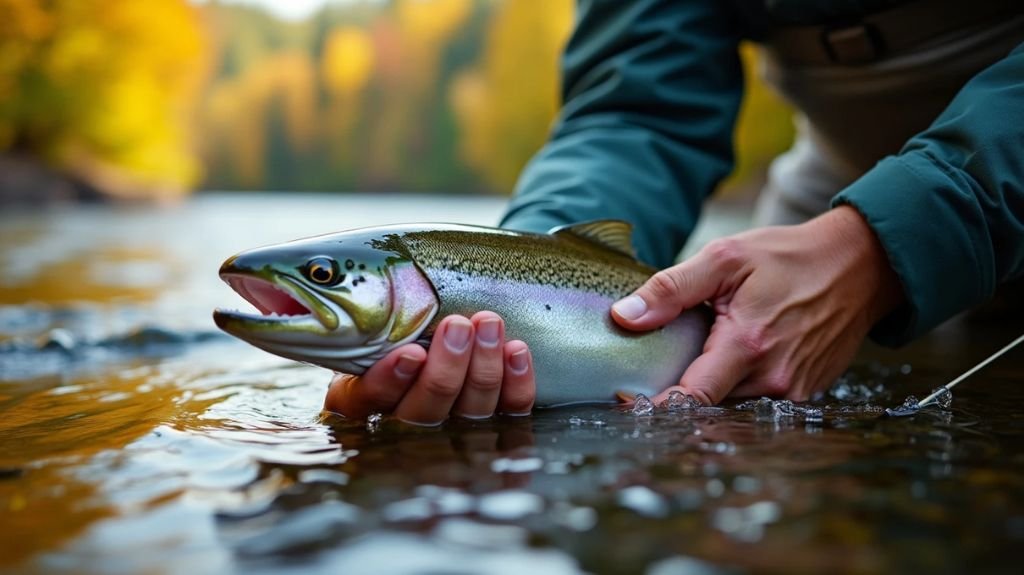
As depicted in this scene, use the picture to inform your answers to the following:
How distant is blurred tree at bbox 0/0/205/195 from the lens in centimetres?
2156

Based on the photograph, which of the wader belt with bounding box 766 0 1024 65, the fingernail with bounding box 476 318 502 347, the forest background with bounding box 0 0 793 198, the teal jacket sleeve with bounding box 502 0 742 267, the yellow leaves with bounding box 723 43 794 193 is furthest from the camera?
the yellow leaves with bounding box 723 43 794 193

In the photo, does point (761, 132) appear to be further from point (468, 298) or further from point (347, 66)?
point (347, 66)

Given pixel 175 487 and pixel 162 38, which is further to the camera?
pixel 162 38

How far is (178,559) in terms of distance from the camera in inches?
37.5

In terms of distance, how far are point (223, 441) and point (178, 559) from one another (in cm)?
48

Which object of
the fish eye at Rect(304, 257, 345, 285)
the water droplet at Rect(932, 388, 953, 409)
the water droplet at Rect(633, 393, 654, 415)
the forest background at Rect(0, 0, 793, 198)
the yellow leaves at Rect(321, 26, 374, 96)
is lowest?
the water droplet at Rect(932, 388, 953, 409)

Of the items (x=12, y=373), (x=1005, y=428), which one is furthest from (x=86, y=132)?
(x=1005, y=428)

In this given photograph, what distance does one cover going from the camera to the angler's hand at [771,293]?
5.73ft

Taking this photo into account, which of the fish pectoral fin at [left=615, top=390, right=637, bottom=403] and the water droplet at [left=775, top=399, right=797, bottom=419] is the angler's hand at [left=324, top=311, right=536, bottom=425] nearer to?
the fish pectoral fin at [left=615, top=390, right=637, bottom=403]

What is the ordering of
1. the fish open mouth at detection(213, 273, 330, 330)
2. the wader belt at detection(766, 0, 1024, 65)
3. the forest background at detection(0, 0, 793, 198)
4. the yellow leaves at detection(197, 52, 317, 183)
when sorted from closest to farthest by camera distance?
1. the fish open mouth at detection(213, 273, 330, 330)
2. the wader belt at detection(766, 0, 1024, 65)
3. the forest background at detection(0, 0, 793, 198)
4. the yellow leaves at detection(197, 52, 317, 183)

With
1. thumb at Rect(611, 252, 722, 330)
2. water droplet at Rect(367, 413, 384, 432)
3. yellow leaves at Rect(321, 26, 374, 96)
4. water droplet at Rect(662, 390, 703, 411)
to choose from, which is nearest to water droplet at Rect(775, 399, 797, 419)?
water droplet at Rect(662, 390, 703, 411)

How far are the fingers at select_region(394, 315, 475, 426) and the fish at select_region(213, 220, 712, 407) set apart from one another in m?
0.07

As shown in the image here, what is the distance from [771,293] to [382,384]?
0.72 metres

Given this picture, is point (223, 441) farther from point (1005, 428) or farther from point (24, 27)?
point (24, 27)
